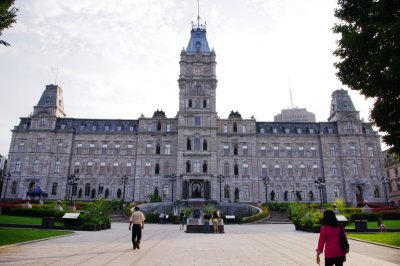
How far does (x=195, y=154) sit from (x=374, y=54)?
4596 centimetres

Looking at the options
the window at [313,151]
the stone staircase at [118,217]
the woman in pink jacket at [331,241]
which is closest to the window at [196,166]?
the stone staircase at [118,217]

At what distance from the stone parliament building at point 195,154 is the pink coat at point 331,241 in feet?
165

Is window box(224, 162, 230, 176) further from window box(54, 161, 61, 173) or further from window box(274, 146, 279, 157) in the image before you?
window box(54, 161, 61, 173)

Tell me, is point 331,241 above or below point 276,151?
below

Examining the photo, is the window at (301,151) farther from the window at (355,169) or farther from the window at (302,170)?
the window at (355,169)

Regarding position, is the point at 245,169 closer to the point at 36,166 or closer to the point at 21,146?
the point at 36,166

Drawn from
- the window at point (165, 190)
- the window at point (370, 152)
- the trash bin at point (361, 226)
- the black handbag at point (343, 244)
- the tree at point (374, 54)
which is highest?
the window at point (370, 152)

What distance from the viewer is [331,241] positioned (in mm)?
7457

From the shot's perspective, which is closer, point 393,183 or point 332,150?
point 332,150

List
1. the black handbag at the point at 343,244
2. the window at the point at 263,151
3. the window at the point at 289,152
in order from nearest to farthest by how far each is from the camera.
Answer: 1. the black handbag at the point at 343,244
2. the window at the point at 263,151
3. the window at the point at 289,152


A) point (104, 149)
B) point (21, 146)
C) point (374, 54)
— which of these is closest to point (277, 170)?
point (104, 149)

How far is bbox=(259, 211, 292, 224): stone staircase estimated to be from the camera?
39875mm

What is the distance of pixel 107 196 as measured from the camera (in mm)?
61031

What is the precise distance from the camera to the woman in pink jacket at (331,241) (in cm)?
734
